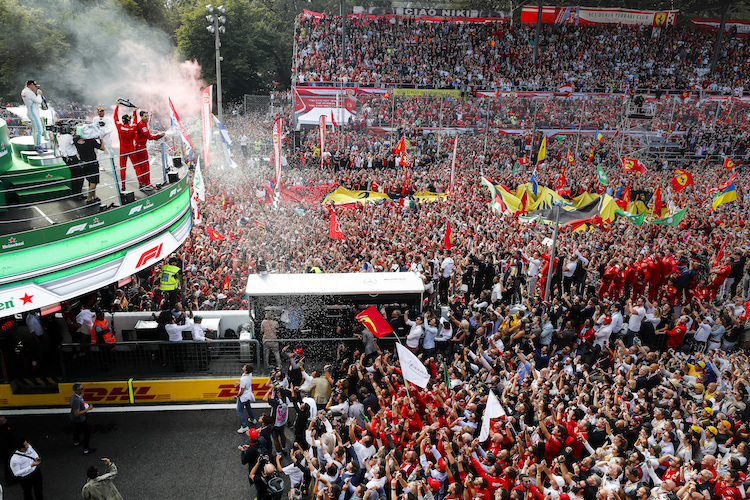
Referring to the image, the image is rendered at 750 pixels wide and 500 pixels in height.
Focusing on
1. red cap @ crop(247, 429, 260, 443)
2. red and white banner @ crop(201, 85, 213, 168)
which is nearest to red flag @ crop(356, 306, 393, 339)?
red cap @ crop(247, 429, 260, 443)

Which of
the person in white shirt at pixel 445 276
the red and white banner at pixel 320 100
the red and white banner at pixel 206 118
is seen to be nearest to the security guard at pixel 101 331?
the person in white shirt at pixel 445 276

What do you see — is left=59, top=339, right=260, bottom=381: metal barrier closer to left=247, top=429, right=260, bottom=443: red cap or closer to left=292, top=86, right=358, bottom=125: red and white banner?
left=247, top=429, right=260, bottom=443: red cap

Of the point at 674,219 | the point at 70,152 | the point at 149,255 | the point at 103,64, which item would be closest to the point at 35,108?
the point at 70,152

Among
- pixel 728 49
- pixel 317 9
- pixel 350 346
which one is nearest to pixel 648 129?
pixel 728 49

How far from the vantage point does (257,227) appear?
18.8 m

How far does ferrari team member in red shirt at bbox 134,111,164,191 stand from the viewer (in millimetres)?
10109

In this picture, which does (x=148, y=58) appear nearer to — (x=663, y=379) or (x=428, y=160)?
(x=428, y=160)

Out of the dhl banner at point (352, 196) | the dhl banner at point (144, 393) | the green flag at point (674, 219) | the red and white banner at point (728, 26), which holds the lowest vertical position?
the dhl banner at point (144, 393)

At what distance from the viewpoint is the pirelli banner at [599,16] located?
4734 cm

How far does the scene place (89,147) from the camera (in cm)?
990

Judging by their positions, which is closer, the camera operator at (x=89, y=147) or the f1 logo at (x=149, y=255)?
the f1 logo at (x=149, y=255)

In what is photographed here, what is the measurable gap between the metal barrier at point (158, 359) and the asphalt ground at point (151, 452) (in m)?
0.72

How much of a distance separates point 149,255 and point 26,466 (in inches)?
142

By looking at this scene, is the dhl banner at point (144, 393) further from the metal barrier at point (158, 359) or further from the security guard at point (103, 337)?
the security guard at point (103, 337)
